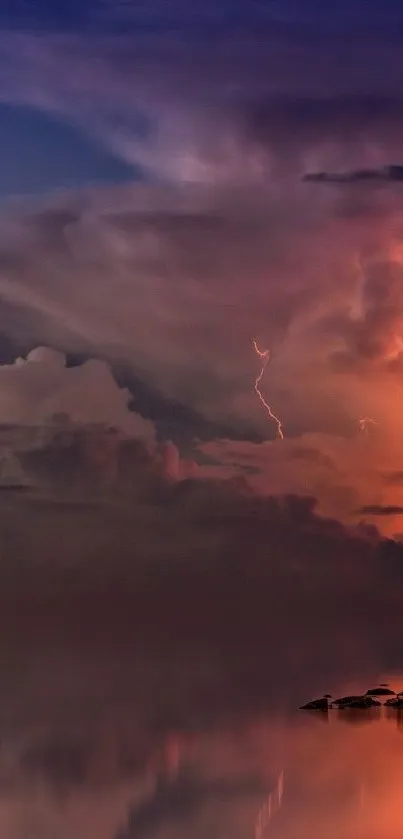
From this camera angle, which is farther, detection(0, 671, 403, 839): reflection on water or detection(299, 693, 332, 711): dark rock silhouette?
detection(299, 693, 332, 711): dark rock silhouette

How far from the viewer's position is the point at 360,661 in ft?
223

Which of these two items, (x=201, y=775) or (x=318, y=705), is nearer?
(x=201, y=775)

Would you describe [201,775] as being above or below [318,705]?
below

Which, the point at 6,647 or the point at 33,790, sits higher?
the point at 6,647

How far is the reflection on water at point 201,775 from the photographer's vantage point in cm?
2461

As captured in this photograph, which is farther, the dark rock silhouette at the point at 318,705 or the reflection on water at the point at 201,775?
the dark rock silhouette at the point at 318,705

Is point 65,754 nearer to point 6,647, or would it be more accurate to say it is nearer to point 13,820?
point 13,820

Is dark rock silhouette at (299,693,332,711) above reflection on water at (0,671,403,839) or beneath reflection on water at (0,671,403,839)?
above

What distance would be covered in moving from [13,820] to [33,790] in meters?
3.34

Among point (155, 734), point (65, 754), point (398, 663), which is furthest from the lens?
point (398, 663)

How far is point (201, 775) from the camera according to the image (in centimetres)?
2984

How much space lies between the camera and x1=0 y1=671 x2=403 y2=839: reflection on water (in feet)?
80.7

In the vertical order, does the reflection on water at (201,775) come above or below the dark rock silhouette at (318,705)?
below

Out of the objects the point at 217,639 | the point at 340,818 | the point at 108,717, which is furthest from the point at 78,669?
the point at 217,639
